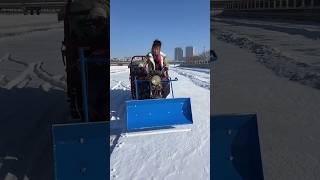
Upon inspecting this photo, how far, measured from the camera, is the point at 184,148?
100 inches

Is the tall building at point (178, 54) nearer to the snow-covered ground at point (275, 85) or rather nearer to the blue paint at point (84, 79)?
the blue paint at point (84, 79)

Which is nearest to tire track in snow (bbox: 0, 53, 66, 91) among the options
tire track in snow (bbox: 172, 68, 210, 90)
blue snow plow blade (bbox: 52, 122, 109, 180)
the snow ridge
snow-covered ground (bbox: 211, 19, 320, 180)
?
snow-covered ground (bbox: 211, 19, 320, 180)

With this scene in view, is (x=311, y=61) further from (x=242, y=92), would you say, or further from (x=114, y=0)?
(x=114, y=0)

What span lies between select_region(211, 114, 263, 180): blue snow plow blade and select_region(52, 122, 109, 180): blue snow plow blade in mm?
702

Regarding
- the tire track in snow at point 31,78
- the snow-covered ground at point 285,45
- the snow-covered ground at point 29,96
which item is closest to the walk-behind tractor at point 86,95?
the snow-covered ground at point 29,96

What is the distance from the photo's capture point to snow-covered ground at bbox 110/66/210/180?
8.25ft

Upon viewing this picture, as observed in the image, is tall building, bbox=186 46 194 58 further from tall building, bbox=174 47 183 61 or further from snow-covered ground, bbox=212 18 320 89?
snow-covered ground, bbox=212 18 320 89

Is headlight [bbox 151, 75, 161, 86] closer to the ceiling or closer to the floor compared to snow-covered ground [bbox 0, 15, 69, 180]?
closer to the ceiling

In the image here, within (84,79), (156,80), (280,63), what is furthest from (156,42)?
(280,63)

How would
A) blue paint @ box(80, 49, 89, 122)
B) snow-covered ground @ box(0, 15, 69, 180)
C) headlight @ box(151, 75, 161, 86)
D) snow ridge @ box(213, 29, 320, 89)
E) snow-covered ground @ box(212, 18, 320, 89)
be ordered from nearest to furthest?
headlight @ box(151, 75, 161, 86) < blue paint @ box(80, 49, 89, 122) < snow-covered ground @ box(0, 15, 69, 180) < snow ridge @ box(213, 29, 320, 89) < snow-covered ground @ box(212, 18, 320, 89)

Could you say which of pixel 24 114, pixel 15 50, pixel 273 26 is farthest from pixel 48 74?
pixel 273 26

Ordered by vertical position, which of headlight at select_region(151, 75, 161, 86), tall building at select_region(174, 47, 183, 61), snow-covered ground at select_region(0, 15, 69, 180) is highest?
tall building at select_region(174, 47, 183, 61)

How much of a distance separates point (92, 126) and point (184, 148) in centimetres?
59

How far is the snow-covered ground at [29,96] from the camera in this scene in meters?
Result: 3.93
